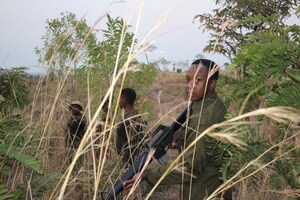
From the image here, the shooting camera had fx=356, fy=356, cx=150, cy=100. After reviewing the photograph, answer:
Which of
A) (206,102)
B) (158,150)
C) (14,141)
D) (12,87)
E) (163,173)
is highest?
(12,87)

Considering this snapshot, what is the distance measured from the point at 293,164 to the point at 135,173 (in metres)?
0.74

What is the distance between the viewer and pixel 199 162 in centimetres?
166

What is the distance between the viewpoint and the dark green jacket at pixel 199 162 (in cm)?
165

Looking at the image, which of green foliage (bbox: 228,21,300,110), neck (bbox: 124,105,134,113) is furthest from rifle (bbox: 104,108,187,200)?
neck (bbox: 124,105,134,113)

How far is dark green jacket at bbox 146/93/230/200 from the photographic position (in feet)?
5.41

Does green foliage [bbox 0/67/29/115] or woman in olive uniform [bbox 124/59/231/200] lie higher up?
green foliage [bbox 0/67/29/115]

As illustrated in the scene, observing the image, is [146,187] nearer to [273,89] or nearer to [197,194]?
[197,194]

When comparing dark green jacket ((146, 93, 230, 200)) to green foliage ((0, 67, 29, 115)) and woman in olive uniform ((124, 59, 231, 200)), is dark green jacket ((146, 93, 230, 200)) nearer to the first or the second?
woman in olive uniform ((124, 59, 231, 200))

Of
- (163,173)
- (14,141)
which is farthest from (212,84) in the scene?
(14,141)

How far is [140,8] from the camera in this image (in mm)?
804

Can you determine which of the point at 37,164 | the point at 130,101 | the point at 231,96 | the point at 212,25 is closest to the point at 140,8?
the point at 37,164

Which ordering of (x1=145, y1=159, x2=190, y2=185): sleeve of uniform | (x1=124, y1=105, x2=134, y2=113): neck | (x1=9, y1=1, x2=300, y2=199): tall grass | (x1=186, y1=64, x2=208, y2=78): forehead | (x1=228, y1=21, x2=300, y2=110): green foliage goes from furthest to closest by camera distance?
(x1=124, y1=105, x2=134, y2=113): neck, (x1=186, y1=64, x2=208, y2=78): forehead, (x1=145, y1=159, x2=190, y2=185): sleeve of uniform, (x1=228, y1=21, x2=300, y2=110): green foliage, (x1=9, y1=1, x2=300, y2=199): tall grass

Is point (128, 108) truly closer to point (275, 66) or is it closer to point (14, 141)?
point (14, 141)

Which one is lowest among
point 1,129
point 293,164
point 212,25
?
point 293,164
